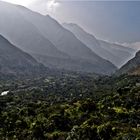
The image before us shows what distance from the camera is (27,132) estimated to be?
8725cm

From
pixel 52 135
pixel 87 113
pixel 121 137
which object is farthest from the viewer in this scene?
pixel 87 113

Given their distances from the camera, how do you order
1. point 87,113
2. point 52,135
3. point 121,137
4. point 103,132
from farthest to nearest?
1. point 87,113
2. point 52,135
3. point 103,132
4. point 121,137

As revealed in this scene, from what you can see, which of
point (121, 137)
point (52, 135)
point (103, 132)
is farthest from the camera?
point (52, 135)

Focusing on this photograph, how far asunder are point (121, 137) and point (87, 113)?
28658 mm

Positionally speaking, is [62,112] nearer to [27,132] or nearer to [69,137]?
[27,132]

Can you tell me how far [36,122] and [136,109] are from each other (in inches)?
935

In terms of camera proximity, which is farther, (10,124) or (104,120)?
(10,124)

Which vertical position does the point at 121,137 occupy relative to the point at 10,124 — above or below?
below

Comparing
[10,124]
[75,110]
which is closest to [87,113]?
[75,110]

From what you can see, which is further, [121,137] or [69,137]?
[69,137]

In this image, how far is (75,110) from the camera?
101438mm

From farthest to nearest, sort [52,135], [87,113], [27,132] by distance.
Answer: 1. [87,113]
2. [27,132]
3. [52,135]

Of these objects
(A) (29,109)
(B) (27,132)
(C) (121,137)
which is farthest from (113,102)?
(C) (121,137)

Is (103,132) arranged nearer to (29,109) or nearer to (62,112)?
(62,112)
